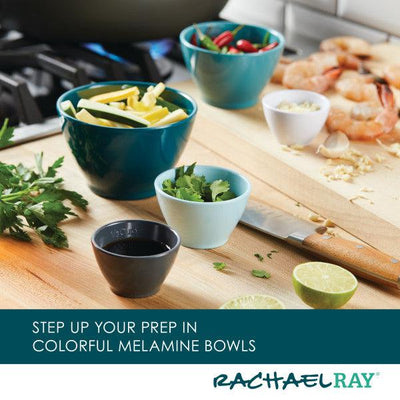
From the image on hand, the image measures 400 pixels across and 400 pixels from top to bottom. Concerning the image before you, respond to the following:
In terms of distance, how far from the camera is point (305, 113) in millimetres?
1446

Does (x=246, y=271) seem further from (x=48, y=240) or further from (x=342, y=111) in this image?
(x=342, y=111)

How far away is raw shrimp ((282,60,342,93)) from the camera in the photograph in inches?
67.0

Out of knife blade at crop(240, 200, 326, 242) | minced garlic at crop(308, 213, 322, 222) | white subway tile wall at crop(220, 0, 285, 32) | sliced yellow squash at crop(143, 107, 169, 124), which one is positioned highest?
sliced yellow squash at crop(143, 107, 169, 124)

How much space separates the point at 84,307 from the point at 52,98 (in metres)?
0.87

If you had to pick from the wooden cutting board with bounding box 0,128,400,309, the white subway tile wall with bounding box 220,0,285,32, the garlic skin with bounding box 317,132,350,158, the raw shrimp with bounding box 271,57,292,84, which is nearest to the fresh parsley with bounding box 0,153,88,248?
the wooden cutting board with bounding box 0,128,400,309

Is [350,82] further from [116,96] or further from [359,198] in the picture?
[116,96]

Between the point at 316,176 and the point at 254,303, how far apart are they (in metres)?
0.43

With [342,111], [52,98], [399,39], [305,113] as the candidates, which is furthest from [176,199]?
[399,39]

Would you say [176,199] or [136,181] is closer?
[176,199]

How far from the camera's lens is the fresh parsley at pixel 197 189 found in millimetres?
1143

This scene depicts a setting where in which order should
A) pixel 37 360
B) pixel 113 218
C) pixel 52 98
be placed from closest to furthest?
pixel 37 360, pixel 113 218, pixel 52 98

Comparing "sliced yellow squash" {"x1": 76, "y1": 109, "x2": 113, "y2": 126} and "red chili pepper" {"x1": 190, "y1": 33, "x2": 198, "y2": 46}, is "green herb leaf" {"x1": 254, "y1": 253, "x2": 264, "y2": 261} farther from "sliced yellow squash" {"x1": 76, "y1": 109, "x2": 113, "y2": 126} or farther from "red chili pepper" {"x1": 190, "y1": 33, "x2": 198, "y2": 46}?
"red chili pepper" {"x1": 190, "y1": 33, "x2": 198, "y2": 46}

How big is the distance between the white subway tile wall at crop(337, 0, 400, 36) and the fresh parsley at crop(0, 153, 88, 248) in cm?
104

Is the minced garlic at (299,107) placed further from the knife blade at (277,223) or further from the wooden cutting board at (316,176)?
the knife blade at (277,223)
